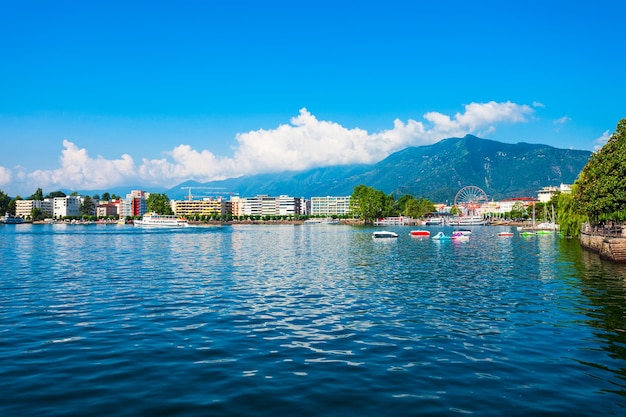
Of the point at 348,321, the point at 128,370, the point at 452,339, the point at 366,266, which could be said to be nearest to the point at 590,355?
the point at 452,339

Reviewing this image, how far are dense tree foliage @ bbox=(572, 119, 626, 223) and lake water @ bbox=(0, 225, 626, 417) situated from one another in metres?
25.7

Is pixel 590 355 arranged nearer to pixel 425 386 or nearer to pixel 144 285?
pixel 425 386

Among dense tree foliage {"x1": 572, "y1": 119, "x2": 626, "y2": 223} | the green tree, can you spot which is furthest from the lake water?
the green tree

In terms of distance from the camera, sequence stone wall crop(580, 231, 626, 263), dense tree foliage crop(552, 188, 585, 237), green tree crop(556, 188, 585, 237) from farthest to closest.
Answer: dense tree foliage crop(552, 188, 585, 237) < green tree crop(556, 188, 585, 237) < stone wall crop(580, 231, 626, 263)

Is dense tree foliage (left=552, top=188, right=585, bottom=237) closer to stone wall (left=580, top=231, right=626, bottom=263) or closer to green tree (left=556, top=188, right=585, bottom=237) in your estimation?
green tree (left=556, top=188, right=585, bottom=237)

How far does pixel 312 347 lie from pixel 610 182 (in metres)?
53.4

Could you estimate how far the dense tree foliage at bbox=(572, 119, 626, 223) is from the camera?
5712 cm

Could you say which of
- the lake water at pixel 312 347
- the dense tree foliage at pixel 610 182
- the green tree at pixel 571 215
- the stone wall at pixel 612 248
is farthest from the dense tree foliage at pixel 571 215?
the lake water at pixel 312 347

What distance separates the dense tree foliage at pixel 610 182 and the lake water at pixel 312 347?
84.4ft

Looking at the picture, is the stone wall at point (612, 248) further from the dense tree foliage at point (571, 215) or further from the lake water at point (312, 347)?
the dense tree foliage at point (571, 215)

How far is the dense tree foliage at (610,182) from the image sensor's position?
57125 millimetres

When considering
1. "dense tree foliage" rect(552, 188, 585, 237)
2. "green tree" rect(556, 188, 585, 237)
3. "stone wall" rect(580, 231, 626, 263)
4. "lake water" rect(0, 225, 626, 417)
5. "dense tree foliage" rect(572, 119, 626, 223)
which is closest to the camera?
"lake water" rect(0, 225, 626, 417)

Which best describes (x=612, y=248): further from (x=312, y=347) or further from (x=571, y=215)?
(x=312, y=347)

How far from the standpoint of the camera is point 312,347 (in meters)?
18.3
